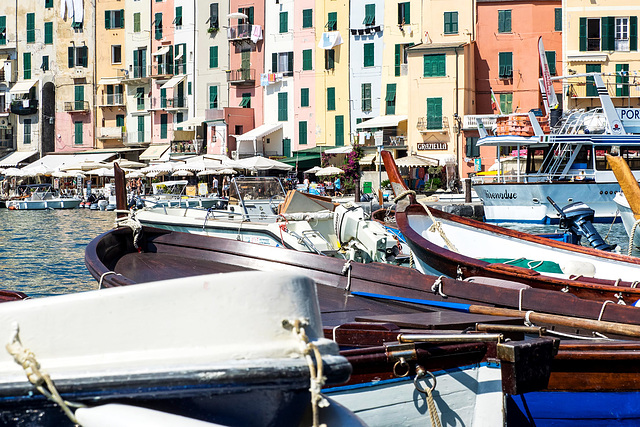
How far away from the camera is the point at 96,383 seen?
8.89 ft

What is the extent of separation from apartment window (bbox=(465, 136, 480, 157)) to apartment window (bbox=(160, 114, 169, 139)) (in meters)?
20.4

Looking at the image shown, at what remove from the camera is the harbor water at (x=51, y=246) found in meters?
14.1

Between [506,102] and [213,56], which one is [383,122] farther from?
[213,56]

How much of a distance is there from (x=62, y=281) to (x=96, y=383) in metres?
12.2

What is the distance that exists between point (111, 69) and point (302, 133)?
15626mm

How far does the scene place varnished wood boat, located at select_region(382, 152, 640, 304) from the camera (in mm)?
6887

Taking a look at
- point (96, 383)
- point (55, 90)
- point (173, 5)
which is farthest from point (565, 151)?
point (55, 90)

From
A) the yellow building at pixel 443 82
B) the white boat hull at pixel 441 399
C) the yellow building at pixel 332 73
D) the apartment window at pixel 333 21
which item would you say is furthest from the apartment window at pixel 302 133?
the white boat hull at pixel 441 399

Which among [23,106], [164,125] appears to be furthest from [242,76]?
[23,106]

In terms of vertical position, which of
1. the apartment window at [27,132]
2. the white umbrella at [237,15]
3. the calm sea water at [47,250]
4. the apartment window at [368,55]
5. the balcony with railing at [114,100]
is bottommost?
the calm sea water at [47,250]

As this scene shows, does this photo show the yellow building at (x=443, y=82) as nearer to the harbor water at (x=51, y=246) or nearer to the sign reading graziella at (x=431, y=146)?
the sign reading graziella at (x=431, y=146)

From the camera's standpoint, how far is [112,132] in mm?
52031

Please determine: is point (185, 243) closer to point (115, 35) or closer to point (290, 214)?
point (290, 214)

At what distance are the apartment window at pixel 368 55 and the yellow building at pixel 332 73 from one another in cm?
110
